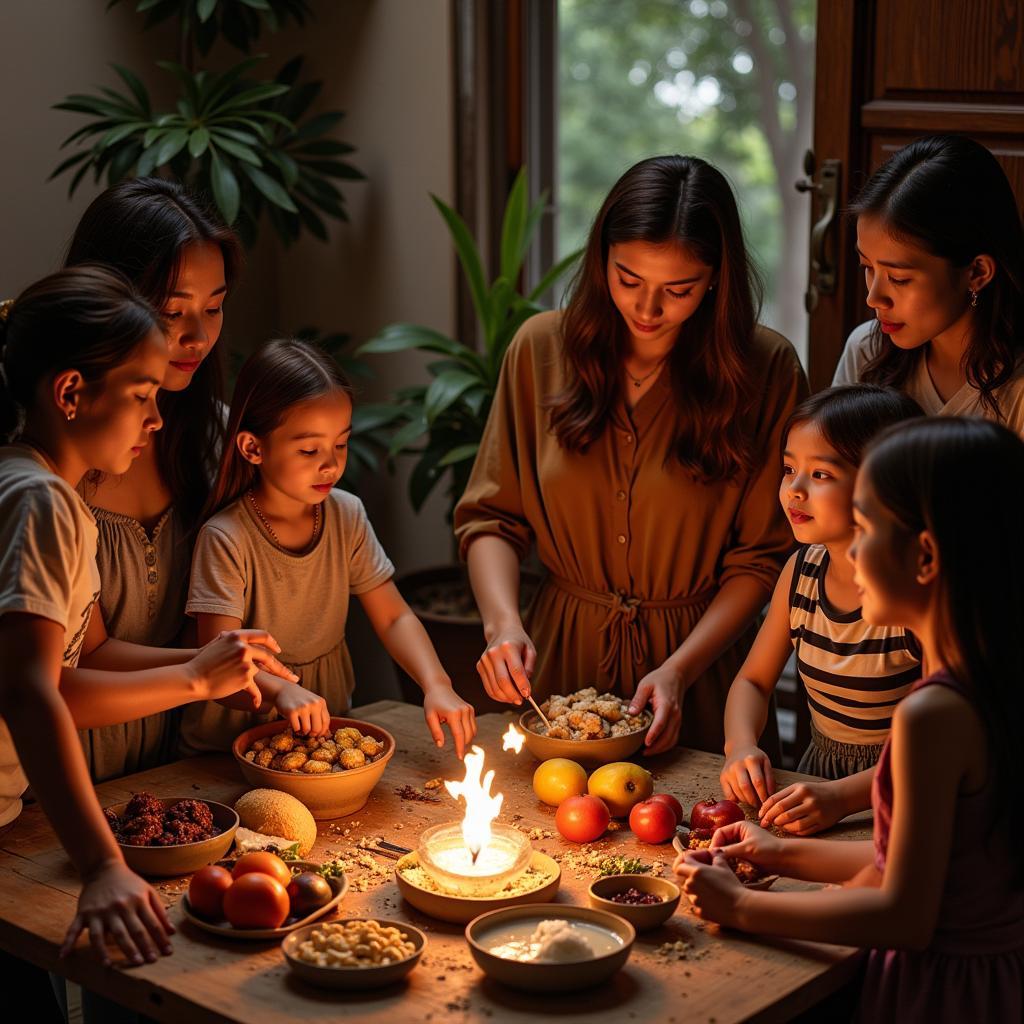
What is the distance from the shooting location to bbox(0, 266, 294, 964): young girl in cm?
178

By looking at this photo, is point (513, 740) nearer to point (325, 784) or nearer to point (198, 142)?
point (325, 784)

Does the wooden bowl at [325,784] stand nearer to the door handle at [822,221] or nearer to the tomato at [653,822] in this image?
the tomato at [653,822]

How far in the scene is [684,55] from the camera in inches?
160

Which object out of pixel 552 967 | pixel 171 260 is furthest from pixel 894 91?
pixel 552 967

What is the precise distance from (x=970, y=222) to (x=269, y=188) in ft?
6.90

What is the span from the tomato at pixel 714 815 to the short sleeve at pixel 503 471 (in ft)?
2.97

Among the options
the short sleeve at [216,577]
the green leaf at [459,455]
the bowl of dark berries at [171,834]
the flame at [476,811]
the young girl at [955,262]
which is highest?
the young girl at [955,262]

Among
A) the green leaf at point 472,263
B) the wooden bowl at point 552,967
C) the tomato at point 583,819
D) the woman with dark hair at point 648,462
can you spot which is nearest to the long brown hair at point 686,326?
the woman with dark hair at point 648,462

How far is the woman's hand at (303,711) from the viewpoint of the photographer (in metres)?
2.24

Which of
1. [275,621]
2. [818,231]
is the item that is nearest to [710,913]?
[275,621]

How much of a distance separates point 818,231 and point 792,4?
0.80 meters

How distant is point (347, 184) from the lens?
4.40 meters

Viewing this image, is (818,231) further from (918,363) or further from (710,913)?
(710,913)

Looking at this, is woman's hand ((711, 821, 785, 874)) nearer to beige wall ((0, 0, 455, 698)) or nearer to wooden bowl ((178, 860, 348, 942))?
wooden bowl ((178, 860, 348, 942))
